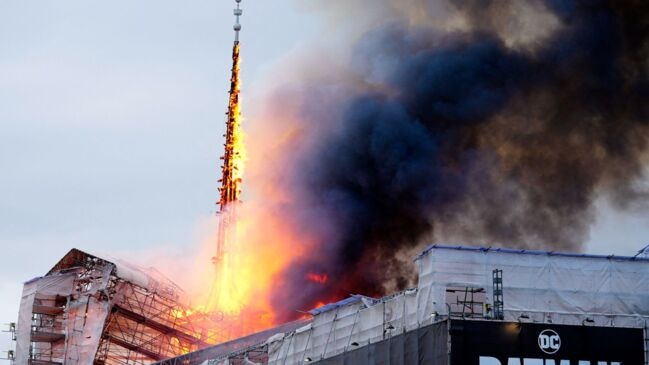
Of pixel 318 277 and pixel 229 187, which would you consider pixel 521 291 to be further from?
pixel 229 187

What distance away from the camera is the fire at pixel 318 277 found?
14138cm

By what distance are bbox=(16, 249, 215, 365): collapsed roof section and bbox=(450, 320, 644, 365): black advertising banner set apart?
64541 mm

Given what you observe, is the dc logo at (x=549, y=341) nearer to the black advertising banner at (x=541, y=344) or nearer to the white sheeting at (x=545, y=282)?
the black advertising banner at (x=541, y=344)

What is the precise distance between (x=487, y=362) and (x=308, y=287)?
61.2 m

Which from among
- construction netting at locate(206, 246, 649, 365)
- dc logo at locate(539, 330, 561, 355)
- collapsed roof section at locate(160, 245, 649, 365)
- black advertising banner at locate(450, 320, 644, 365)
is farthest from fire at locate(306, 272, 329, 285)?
dc logo at locate(539, 330, 561, 355)

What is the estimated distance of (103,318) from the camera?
13975 cm

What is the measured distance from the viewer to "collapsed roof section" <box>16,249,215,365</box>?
141 meters

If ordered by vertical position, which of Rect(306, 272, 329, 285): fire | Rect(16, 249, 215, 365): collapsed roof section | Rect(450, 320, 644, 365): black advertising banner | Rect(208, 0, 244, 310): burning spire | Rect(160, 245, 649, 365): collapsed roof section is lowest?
Rect(450, 320, 644, 365): black advertising banner

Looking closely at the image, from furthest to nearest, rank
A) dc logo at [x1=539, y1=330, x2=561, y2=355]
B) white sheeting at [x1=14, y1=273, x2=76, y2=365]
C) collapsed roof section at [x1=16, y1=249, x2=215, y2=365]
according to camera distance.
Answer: white sheeting at [x1=14, y1=273, x2=76, y2=365], collapsed roof section at [x1=16, y1=249, x2=215, y2=365], dc logo at [x1=539, y1=330, x2=561, y2=355]

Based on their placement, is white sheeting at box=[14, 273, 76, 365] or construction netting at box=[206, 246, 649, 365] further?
white sheeting at box=[14, 273, 76, 365]

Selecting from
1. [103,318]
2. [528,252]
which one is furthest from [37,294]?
[528,252]

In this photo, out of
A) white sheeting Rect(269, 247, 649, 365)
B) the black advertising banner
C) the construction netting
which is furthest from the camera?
white sheeting Rect(269, 247, 649, 365)

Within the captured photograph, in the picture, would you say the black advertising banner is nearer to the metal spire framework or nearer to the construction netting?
the construction netting

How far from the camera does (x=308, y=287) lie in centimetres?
14162
